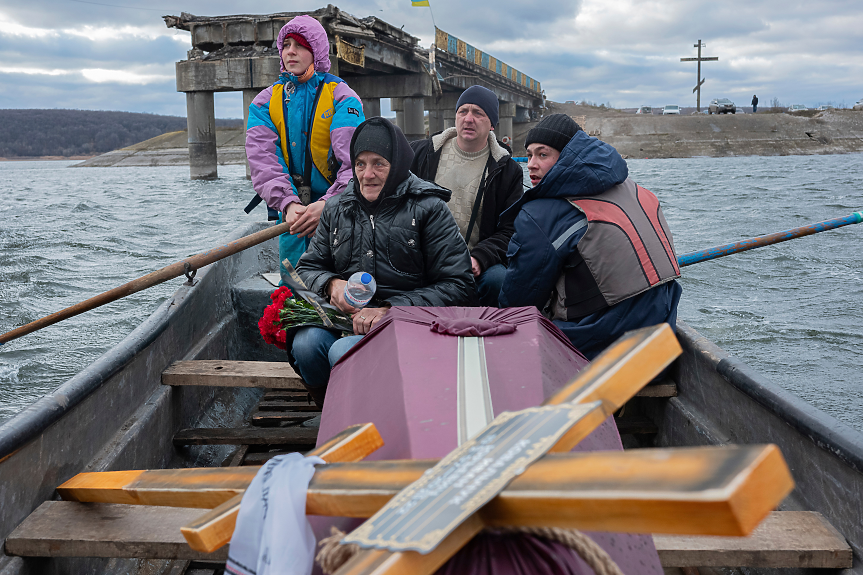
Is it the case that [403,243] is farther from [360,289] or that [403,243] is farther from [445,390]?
[445,390]

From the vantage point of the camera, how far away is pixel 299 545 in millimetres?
1197

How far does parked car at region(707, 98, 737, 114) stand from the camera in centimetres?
5216

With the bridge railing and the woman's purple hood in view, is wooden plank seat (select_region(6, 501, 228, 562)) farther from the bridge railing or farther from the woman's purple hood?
the bridge railing

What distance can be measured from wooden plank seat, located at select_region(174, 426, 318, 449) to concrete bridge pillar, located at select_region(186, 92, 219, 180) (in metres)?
24.5

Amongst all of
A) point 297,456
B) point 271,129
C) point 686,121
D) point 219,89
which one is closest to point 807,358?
point 271,129

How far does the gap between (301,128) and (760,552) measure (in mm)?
3152

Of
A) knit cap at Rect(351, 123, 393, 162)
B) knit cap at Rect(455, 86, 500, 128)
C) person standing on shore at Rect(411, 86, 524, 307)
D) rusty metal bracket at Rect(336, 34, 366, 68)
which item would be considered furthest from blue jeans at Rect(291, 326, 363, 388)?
rusty metal bracket at Rect(336, 34, 366, 68)

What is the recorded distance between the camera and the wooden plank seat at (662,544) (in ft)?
6.32

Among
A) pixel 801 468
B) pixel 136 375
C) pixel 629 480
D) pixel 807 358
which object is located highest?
pixel 629 480

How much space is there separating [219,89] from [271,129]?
70.8 feet

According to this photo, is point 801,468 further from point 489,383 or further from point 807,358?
point 807,358

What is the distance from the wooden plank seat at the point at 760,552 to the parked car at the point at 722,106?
56.3 m

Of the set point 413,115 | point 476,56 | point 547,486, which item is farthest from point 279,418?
point 476,56

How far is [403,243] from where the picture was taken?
2848 millimetres
